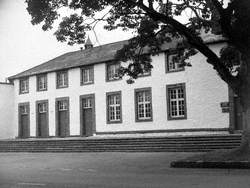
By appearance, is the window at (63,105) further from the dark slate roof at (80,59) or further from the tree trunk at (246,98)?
the tree trunk at (246,98)

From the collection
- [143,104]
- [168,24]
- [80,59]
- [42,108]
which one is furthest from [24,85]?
[168,24]

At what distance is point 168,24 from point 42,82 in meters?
24.1

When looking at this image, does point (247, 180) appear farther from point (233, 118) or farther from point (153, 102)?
point (153, 102)

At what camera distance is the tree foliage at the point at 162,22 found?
15.9m

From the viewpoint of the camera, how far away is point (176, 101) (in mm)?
30328

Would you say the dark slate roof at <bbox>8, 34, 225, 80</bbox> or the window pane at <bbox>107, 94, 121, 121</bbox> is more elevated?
the dark slate roof at <bbox>8, 34, 225, 80</bbox>

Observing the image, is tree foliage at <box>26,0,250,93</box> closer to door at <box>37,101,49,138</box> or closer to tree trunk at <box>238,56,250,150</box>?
tree trunk at <box>238,56,250,150</box>

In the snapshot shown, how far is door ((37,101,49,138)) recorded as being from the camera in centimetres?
3903

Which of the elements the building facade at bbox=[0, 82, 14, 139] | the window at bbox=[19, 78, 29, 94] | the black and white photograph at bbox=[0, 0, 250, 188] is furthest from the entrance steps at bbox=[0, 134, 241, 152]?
the building facade at bbox=[0, 82, 14, 139]

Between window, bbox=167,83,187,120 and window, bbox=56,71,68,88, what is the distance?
34.4 feet

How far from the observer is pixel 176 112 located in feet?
99.4

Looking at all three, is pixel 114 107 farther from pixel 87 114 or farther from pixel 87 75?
pixel 87 75

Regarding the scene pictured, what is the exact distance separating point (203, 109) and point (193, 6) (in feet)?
38.1

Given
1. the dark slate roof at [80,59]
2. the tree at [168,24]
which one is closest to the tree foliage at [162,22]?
the tree at [168,24]
